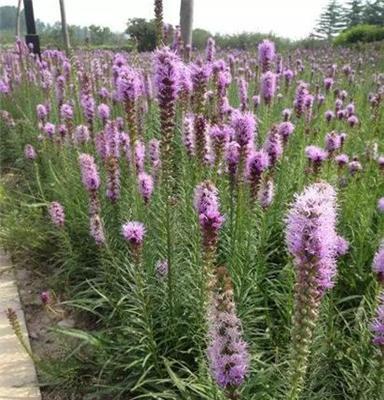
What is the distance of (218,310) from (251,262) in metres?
1.81

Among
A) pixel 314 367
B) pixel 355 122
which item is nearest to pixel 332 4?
pixel 355 122

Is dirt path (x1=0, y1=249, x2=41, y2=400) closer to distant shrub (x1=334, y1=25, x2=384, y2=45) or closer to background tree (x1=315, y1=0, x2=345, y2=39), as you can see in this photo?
distant shrub (x1=334, y1=25, x2=384, y2=45)

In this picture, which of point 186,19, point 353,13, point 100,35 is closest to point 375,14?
point 353,13

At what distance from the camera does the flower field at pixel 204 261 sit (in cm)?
159

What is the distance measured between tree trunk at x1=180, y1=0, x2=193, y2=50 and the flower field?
105 inches

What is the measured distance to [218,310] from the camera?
143 cm

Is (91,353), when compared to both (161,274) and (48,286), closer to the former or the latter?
(161,274)

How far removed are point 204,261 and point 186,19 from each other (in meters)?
5.99

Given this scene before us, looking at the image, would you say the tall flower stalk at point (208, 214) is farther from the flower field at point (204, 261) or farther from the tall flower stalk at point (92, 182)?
the tall flower stalk at point (92, 182)

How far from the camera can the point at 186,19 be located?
7453 mm

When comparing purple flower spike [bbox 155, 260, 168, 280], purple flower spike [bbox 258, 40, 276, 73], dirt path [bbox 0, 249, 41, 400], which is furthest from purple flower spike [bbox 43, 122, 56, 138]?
purple flower spike [bbox 155, 260, 168, 280]

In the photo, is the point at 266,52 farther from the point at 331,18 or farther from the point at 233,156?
the point at 331,18

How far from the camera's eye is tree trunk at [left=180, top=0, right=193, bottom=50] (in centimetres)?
735

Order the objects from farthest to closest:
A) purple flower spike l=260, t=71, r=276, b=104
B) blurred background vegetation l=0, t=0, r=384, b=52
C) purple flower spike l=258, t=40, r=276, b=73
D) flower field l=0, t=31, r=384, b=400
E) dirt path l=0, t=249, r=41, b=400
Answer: blurred background vegetation l=0, t=0, r=384, b=52
purple flower spike l=258, t=40, r=276, b=73
purple flower spike l=260, t=71, r=276, b=104
dirt path l=0, t=249, r=41, b=400
flower field l=0, t=31, r=384, b=400
